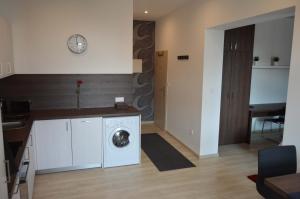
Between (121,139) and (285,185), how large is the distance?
8.21 feet

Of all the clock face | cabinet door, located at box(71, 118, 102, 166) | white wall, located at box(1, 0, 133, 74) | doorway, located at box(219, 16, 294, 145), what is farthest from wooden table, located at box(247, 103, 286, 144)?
the clock face

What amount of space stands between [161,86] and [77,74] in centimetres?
254

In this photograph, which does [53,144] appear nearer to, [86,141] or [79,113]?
[86,141]

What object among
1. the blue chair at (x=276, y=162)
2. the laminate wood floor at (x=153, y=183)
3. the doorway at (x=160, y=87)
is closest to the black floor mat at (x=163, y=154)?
the laminate wood floor at (x=153, y=183)

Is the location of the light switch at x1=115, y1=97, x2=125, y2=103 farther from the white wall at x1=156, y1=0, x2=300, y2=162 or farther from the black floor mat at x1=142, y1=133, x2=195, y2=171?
the white wall at x1=156, y1=0, x2=300, y2=162

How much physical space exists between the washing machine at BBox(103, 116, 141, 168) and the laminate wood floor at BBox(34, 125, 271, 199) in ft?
0.42

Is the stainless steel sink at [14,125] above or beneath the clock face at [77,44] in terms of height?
beneath

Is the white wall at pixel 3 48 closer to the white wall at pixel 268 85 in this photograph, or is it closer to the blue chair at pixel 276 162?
the blue chair at pixel 276 162

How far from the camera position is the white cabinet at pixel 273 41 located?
5324 mm

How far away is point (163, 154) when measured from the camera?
14.8 feet

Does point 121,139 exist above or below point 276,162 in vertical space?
below

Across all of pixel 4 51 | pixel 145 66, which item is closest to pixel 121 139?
pixel 4 51

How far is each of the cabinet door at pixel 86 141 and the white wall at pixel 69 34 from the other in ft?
3.05

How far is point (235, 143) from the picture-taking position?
512cm
